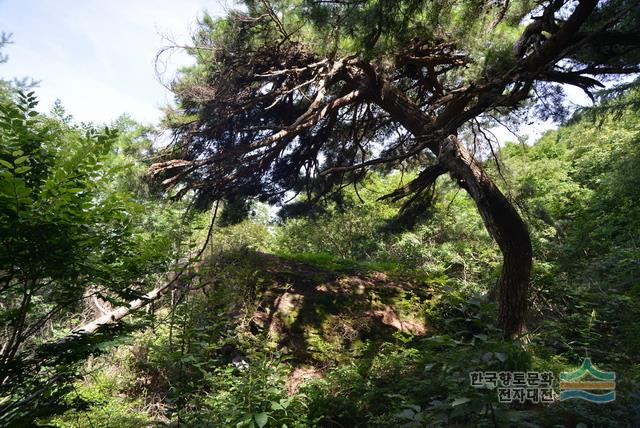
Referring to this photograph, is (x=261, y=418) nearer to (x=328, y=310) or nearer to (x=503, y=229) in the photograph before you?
(x=328, y=310)

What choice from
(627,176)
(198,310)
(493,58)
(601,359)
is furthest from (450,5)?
(627,176)

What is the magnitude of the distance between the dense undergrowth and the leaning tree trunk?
12.2 inches

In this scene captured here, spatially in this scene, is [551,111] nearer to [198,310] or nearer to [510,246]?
[510,246]

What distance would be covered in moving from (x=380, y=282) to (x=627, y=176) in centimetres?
701

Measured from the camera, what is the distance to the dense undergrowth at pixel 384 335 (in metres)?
→ 2.44

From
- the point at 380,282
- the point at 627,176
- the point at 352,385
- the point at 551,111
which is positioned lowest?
the point at 352,385

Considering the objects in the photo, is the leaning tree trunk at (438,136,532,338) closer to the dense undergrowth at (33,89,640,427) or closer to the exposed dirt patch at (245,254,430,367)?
the dense undergrowth at (33,89,640,427)

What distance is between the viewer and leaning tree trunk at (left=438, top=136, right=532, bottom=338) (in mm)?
4523

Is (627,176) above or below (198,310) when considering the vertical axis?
above

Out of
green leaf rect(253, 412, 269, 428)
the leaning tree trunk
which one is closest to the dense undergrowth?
green leaf rect(253, 412, 269, 428)

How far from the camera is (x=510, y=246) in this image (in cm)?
464

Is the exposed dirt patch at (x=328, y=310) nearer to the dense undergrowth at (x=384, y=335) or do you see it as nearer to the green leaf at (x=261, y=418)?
the dense undergrowth at (x=384, y=335)

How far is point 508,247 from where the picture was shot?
465 cm

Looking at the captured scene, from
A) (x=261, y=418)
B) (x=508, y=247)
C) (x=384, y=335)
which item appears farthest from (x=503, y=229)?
(x=261, y=418)
